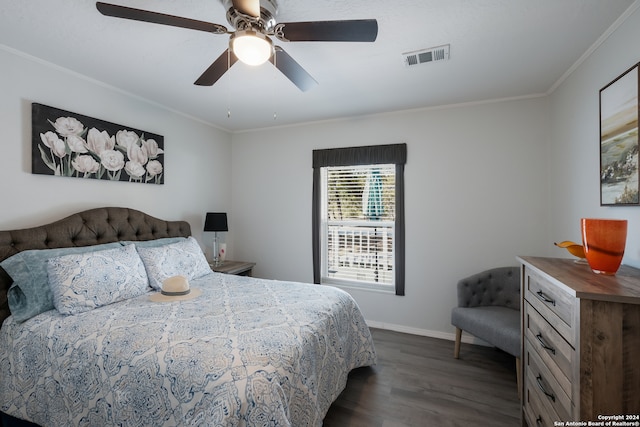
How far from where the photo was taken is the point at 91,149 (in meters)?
2.40

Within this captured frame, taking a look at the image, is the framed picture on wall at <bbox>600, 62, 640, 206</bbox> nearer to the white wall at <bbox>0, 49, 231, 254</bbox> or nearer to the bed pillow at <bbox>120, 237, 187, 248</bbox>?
the bed pillow at <bbox>120, 237, 187, 248</bbox>

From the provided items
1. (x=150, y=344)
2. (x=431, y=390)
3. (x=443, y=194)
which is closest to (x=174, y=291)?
(x=150, y=344)

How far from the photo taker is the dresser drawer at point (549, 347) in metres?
1.17

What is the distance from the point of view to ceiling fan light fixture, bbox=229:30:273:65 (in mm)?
1367

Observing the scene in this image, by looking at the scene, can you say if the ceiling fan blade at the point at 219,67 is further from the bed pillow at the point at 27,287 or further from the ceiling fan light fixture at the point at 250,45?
the bed pillow at the point at 27,287

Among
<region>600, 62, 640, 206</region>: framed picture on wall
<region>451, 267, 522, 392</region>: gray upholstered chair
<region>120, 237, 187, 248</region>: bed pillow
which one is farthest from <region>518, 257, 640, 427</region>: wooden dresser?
<region>120, 237, 187, 248</region>: bed pillow

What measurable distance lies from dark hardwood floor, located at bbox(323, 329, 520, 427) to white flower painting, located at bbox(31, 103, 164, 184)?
272 cm

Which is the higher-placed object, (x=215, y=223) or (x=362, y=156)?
(x=362, y=156)

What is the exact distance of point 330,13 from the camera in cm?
158

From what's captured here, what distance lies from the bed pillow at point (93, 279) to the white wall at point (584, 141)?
10.4 ft

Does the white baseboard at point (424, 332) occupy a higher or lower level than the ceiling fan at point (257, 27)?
lower

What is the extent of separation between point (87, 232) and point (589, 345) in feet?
10.4

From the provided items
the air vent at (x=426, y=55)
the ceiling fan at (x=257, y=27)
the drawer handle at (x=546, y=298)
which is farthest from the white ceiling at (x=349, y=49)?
the drawer handle at (x=546, y=298)

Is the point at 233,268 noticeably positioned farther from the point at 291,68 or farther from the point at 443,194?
the point at 443,194
